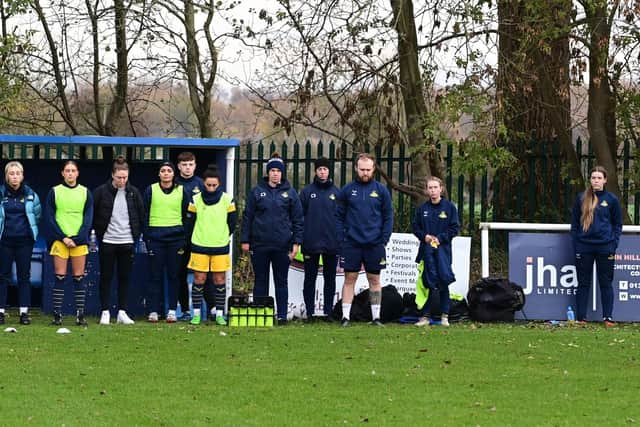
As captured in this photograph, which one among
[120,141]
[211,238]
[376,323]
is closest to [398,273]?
[376,323]

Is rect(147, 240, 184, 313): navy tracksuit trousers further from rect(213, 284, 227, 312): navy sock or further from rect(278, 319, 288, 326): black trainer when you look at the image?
rect(278, 319, 288, 326): black trainer

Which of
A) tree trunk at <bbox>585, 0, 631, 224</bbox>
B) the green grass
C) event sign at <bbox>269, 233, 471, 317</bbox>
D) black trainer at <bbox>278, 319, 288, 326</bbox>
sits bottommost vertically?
the green grass

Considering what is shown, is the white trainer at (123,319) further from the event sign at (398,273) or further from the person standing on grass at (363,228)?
the person standing on grass at (363,228)

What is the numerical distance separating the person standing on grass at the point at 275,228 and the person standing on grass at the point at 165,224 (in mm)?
753

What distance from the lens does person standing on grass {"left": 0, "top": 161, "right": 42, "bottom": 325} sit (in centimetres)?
1352

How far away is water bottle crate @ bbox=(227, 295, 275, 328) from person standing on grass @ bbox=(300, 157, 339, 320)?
86 centimetres

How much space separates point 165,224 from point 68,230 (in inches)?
44.7

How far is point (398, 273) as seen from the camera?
1536 cm

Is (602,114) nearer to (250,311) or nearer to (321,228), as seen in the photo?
(321,228)

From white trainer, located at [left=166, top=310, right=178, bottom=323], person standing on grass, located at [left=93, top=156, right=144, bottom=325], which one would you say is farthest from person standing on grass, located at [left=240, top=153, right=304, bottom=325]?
person standing on grass, located at [left=93, top=156, right=144, bottom=325]

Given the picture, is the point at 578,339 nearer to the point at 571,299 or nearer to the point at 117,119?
the point at 571,299

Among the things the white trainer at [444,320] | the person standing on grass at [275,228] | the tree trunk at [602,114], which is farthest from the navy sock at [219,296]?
the tree trunk at [602,114]

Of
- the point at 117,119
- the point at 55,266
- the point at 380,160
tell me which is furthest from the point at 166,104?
the point at 55,266

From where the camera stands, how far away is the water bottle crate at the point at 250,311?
13609mm
